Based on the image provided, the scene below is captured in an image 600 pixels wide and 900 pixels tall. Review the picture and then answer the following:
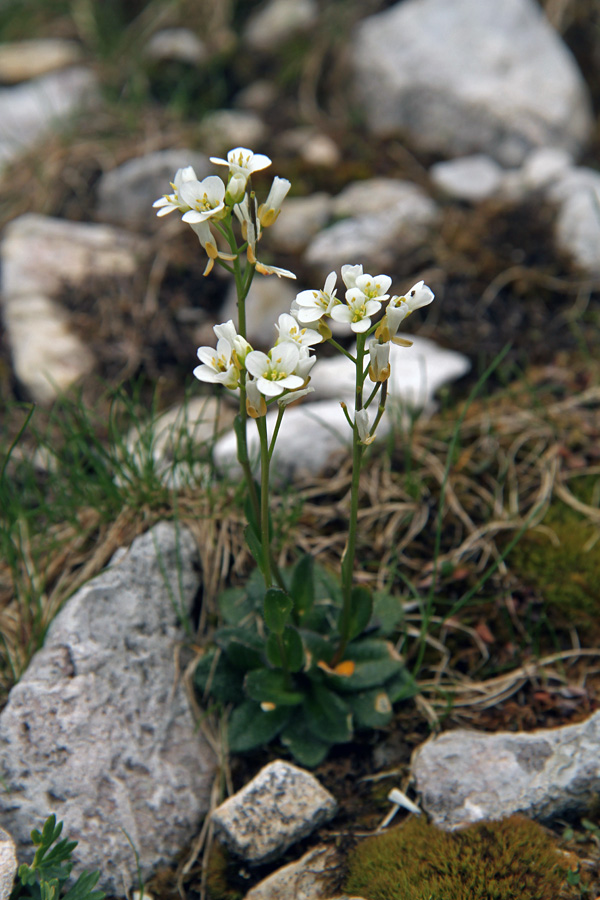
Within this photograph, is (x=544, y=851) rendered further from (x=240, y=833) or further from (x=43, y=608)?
(x=43, y=608)

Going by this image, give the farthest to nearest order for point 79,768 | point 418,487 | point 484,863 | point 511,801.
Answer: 1. point 418,487
2. point 79,768
3. point 511,801
4. point 484,863

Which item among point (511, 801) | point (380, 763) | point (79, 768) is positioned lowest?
point (380, 763)

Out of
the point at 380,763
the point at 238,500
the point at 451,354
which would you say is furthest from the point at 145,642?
the point at 451,354

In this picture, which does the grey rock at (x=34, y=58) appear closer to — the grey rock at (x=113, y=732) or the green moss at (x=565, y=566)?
the grey rock at (x=113, y=732)

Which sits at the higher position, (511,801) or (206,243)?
(206,243)

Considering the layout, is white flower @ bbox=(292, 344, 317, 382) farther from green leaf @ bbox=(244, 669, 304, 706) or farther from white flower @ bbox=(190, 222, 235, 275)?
green leaf @ bbox=(244, 669, 304, 706)

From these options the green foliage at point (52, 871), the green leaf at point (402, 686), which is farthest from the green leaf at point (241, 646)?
the green foliage at point (52, 871)

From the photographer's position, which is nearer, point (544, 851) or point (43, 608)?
point (544, 851)

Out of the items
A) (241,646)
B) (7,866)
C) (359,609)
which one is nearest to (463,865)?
(359,609)
